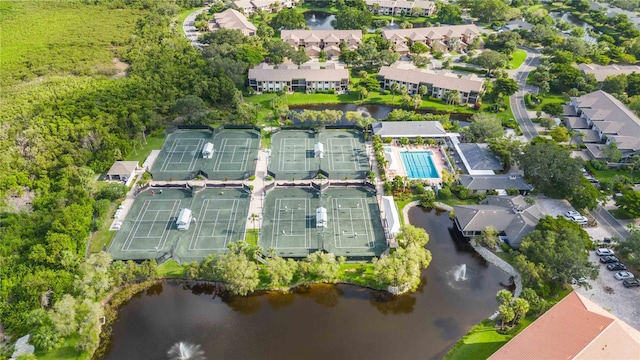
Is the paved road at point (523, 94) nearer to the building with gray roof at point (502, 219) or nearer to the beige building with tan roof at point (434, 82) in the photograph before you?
the beige building with tan roof at point (434, 82)

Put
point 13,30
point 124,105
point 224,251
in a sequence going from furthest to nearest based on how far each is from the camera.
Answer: point 13,30
point 124,105
point 224,251

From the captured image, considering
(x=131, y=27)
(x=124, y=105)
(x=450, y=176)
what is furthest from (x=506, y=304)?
(x=131, y=27)

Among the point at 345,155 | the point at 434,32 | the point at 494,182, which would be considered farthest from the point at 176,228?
the point at 434,32

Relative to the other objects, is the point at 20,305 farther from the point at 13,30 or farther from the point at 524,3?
the point at 524,3

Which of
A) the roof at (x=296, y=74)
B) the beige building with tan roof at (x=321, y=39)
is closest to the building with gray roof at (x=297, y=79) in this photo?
the roof at (x=296, y=74)

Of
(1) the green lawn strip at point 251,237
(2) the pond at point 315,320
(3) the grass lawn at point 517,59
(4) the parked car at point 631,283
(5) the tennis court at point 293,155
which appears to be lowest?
(2) the pond at point 315,320

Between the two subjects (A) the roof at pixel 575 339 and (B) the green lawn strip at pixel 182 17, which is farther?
(B) the green lawn strip at pixel 182 17

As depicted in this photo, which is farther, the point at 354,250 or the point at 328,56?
the point at 328,56

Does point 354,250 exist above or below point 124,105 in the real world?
below
